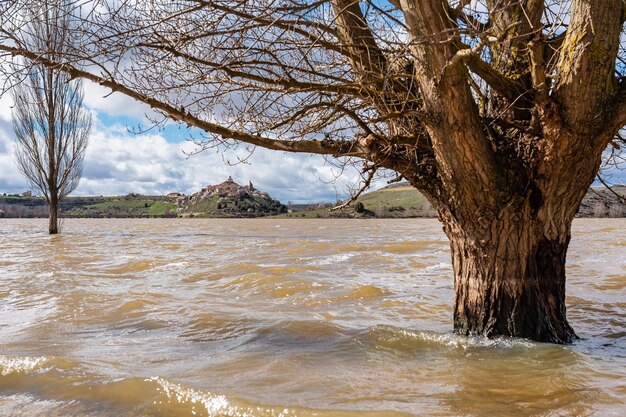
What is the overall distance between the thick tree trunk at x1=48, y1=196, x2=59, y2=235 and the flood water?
1964 cm

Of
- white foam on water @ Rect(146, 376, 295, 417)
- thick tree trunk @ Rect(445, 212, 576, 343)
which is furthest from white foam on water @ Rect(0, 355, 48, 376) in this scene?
thick tree trunk @ Rect(445, 212, 576, 343)

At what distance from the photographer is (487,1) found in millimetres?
5195

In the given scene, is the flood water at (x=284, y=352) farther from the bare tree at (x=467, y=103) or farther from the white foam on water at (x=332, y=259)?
the white foam on water at (x=332, y=259)

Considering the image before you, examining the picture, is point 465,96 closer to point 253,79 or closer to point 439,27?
point 439,27

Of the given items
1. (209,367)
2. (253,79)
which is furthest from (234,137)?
(209,367)

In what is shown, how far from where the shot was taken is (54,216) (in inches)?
1133

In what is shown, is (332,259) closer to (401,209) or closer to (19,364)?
(19,364)

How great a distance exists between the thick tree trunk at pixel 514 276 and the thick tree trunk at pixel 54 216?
2764 cm

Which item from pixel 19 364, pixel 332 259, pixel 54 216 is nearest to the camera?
pixel 19 364

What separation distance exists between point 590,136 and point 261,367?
10.5ft

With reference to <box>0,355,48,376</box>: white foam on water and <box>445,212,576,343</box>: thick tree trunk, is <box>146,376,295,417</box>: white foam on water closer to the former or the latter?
<box>0,355,48,376</box>: white foam on water

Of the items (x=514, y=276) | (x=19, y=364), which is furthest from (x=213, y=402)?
(x=514, y=276)

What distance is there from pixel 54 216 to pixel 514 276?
28.8m

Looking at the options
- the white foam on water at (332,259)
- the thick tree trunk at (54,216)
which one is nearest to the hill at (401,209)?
the thick tree trunk at (54,216)
